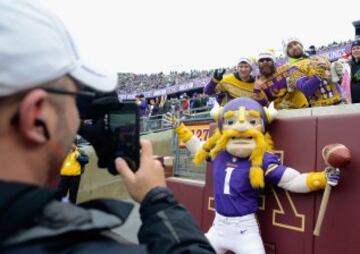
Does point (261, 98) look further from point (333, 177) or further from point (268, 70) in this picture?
point (333, 177)

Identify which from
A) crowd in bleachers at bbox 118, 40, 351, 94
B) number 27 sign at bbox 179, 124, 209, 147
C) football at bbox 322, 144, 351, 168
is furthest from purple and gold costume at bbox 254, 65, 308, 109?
crowd in bleachers at bbox 118, 40, 351, 94

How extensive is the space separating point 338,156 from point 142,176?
7.09 ft

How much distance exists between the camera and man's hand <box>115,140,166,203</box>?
1.16 metres

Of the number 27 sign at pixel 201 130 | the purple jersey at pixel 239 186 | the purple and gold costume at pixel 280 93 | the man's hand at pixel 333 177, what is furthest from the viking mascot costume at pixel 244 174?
the number 27 sign at pixel 201 130

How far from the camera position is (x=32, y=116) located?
85 centimetres

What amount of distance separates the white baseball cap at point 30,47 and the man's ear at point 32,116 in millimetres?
24

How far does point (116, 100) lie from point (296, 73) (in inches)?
136

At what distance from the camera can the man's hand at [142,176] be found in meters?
1.16

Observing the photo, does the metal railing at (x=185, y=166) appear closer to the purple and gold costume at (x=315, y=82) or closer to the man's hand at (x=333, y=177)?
the purple and gold costume at (x=315, y=82)

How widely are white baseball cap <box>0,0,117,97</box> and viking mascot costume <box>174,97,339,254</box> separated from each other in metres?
2.68

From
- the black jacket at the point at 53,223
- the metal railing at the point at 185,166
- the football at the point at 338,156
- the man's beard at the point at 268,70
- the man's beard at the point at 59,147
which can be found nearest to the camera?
the black jacket at the point at 53,223

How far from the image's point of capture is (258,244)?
11.4ft

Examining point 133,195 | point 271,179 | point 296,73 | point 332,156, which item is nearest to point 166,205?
point 133,195

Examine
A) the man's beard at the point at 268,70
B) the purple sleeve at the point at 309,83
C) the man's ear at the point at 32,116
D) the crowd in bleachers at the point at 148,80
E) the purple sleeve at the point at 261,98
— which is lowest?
the man's ear at the point at 32,116
